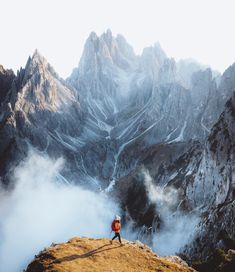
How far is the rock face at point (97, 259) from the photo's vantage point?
105 ft

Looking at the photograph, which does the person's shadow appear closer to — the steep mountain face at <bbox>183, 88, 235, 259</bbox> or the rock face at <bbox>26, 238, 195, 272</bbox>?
the rock face at <bbox>26, 238, 195, 272</bbox>

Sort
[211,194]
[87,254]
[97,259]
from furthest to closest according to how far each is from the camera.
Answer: [211,194], [87,254], [97,259]

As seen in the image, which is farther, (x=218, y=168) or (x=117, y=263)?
(x=218, y=168)

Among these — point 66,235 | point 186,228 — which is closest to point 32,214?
point 66,235

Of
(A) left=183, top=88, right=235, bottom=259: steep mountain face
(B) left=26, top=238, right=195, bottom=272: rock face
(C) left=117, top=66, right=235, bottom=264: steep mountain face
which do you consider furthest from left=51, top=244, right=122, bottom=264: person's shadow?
(A) left=183, top=88, right=235, bottom=259: steep mountain face

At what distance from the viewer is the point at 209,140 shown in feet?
348

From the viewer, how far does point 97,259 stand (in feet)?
109

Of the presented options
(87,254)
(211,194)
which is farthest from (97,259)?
(211,194)

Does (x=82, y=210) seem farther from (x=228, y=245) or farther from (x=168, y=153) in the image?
(x=228, y=245)

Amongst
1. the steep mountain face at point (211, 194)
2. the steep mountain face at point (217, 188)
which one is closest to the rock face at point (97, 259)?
the steep mountain face at point (211, 194)

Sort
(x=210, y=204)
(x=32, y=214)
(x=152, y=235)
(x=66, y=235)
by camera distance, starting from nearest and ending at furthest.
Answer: (x=210, y=204) → (x=152, y=235) → (x=66, y=235) → (x=32, y=214)

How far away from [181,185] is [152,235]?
55.9ft

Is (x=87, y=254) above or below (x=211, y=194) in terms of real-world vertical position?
below

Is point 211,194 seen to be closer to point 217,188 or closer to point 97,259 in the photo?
point 217,188
